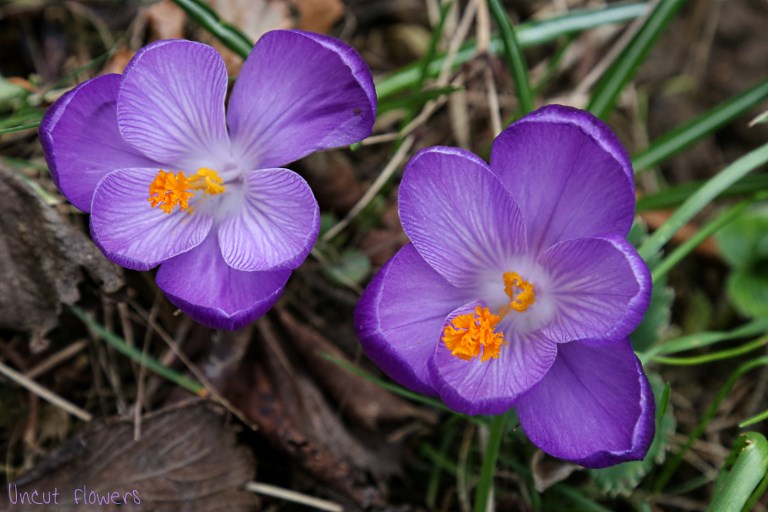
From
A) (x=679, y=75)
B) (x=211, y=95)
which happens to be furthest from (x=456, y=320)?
(x=679, y=75)

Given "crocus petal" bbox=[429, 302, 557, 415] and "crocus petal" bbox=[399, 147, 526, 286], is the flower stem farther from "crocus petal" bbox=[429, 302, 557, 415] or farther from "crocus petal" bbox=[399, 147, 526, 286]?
"crocus petal" bbox=[399, 147, 526, 286]

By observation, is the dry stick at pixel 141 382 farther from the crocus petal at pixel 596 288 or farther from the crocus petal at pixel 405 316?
the crocus petal at pixel 596 288

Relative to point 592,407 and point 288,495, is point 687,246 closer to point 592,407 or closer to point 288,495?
point 592,407

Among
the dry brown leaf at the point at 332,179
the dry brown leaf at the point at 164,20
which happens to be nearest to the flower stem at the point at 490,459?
the dry brown leaf at the point at 332,179

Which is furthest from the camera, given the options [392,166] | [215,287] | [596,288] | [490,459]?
[392,166]

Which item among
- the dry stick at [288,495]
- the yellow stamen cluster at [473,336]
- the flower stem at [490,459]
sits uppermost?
the yellow stamen cluster at [473,336]

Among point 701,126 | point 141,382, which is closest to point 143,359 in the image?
point 141,382
